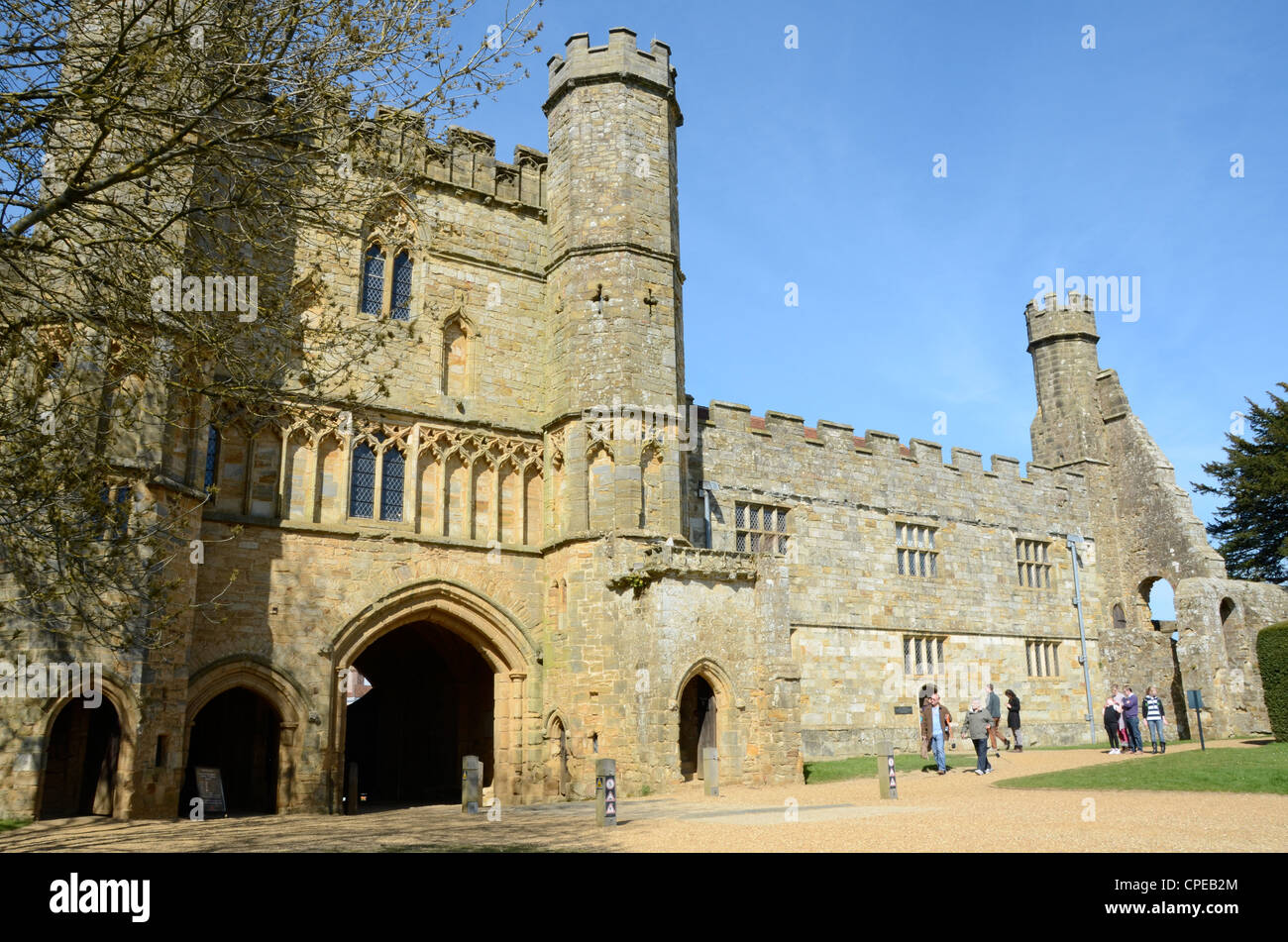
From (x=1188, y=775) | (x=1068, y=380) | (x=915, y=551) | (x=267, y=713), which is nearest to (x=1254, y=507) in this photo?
(x=1068, y=380)

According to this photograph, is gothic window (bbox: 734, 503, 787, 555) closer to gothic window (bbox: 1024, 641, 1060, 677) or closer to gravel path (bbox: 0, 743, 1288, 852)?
gravel path (bbox: 0, 743, 1288, 852)

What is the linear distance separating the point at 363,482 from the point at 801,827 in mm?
10134

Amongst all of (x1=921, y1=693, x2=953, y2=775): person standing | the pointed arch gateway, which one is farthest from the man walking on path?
the pointed arch gateway

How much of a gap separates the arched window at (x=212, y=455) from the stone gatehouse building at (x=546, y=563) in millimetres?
66

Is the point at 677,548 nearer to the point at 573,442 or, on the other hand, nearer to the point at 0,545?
the point at 573,442

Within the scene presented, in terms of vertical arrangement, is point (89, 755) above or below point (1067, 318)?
below

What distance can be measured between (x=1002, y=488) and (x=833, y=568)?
702cm

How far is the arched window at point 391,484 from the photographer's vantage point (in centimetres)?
1673

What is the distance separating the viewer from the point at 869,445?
23.4 metres

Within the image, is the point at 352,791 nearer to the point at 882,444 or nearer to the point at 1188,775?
the point at 1188,775

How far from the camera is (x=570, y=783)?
15.9 m

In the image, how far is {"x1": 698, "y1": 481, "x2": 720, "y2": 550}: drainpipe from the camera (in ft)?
65.2

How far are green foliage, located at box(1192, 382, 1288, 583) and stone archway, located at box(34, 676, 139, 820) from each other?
3300cm

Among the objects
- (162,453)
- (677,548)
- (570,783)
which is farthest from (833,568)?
(162,453)
